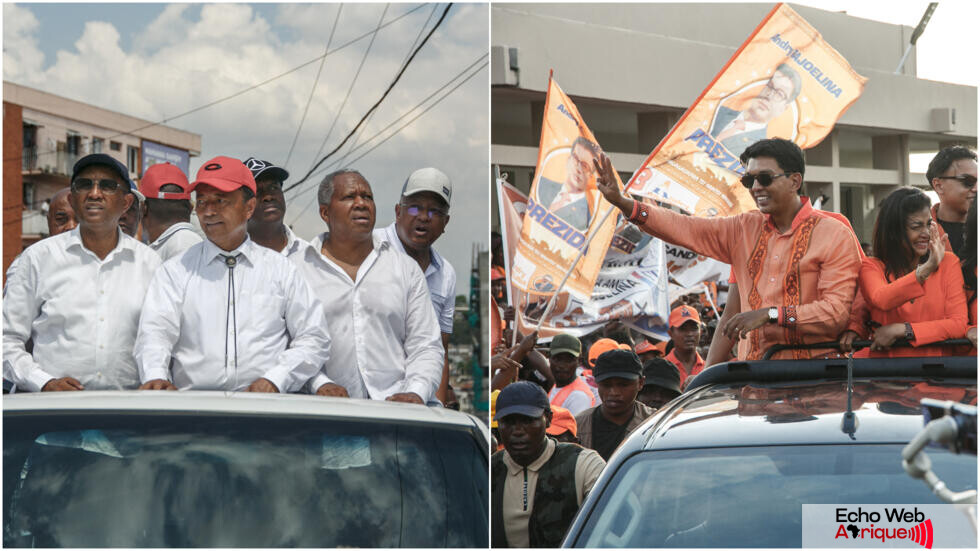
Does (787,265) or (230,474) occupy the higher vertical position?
(787,265)

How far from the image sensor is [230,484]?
262 centimetres

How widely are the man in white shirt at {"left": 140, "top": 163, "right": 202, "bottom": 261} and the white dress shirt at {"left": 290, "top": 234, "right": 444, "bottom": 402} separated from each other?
698 millimetres

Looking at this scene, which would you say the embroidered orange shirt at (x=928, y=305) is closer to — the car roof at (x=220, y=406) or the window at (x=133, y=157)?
the car roof at (x=220, y=406)

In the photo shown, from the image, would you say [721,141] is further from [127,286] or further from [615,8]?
[615,8]

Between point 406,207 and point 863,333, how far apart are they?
68.2 inches

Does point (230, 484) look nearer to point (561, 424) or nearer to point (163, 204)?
point (163, 204)

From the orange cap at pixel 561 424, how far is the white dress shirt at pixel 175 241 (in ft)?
5.94

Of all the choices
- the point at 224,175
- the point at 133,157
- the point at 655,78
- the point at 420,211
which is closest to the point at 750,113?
the point at 420,211

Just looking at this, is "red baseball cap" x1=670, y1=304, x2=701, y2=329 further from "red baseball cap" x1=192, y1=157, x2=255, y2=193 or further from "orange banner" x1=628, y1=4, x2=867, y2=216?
"red baseball cap" x1=192, y1=157, x2=255, y2=193

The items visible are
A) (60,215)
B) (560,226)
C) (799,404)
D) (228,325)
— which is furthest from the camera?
(560,226)

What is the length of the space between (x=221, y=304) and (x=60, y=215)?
79.4 inches

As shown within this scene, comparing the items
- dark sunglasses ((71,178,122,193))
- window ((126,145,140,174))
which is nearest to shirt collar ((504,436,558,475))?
dark sunglasses ((71,178,122,193))

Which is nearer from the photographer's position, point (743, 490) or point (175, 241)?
point (743, 490)

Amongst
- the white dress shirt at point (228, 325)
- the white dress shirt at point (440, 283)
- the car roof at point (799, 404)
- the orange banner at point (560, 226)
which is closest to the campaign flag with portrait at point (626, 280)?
the orange banner at point (560, 226)
